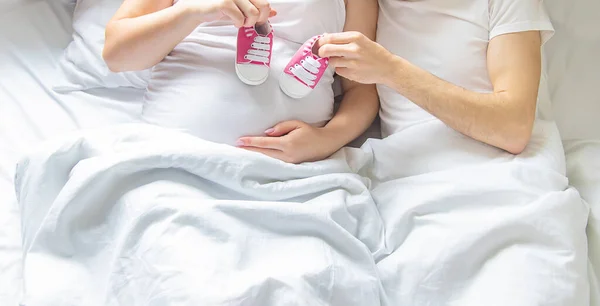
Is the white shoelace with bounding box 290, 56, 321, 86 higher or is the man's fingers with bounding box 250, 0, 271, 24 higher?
the man's fingers with bounding box 250, 0, 271, 24

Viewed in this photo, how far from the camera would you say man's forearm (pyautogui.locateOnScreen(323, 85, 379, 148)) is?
1.10 m

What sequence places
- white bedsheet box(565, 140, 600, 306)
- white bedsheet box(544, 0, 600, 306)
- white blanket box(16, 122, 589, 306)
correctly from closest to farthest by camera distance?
white blanket box(16, 122, 589, 306) → white bedsheet box(565, 140, 600, 306) → white bedsheet box(544, 0, 600, 306)

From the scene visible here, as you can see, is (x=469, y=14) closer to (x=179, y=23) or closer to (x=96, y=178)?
(x=179, y=23)

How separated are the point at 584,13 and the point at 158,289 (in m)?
1.09

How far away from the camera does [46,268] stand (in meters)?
0.84

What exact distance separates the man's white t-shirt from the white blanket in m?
0.17

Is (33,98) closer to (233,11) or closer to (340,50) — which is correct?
(233,11)

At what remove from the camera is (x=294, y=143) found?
102 centimetres

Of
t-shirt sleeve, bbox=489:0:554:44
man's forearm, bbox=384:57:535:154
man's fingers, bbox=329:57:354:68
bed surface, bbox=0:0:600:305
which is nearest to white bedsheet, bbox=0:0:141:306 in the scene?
bed surface, bbox=0:0:600:305

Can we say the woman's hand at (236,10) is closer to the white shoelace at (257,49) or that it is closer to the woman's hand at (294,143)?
the white shoelace at (257,49)

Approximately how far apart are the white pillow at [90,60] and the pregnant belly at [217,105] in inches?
8.4

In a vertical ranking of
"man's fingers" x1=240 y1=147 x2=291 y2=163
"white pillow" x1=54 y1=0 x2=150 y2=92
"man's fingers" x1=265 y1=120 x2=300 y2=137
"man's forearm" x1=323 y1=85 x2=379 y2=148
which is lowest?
"man's forearm" x1=323 y1=85 x2=379 y2=148

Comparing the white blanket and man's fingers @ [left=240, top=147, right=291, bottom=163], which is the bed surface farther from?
man's fingers @ [left=240, top=147, right=291, bottom=163]

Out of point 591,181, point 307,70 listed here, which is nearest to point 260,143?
point 307,70
